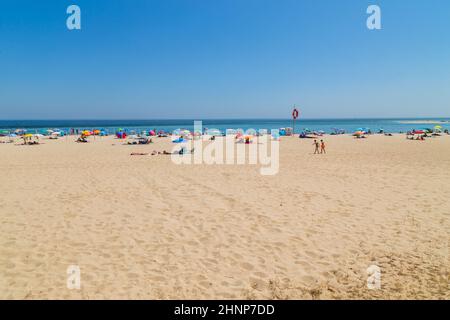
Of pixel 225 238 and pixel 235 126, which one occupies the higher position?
pixel 235 126

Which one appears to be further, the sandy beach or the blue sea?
the blue sea

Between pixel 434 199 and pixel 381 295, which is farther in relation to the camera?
pixel 434 199

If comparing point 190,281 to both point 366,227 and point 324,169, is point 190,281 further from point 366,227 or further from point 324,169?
point 324,169

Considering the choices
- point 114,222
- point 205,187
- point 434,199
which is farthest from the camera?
point 205,187

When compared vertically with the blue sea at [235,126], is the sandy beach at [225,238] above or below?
below

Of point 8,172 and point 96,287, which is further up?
point 8,172

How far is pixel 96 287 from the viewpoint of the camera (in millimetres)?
4121

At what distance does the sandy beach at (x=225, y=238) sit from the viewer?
4.15 meters

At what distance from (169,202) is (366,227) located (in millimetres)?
5340

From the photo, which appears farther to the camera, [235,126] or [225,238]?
[235,126]

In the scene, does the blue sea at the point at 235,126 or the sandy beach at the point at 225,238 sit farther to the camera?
the blue sea at the point at 235,126

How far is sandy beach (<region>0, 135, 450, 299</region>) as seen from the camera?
13.6 ft

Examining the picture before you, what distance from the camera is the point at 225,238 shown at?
5852mm
